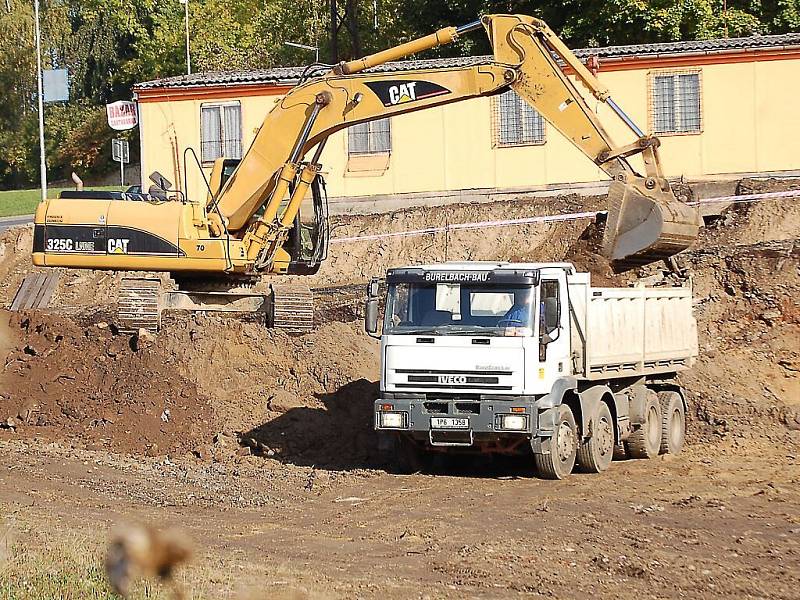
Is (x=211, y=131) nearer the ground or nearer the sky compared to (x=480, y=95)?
nearer the sky

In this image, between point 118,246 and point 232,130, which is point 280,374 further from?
point 232,130

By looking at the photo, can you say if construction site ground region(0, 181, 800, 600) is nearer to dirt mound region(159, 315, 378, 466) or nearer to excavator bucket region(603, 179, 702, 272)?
dirt mound region(159, 315, 378, 466)

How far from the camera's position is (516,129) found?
3189 centimetres

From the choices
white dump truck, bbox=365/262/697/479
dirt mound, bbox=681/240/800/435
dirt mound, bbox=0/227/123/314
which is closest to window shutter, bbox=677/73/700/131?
dirt mound, bbox=681/240/800/435

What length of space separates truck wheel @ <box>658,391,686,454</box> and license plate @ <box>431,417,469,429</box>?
15.4 ft

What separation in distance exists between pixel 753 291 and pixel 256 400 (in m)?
10.8

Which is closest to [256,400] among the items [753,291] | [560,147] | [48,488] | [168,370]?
[168,370]

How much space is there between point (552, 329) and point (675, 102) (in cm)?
1803

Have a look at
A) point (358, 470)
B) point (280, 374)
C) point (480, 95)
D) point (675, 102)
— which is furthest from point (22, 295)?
point (675, 102)

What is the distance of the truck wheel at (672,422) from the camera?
60.6 ft

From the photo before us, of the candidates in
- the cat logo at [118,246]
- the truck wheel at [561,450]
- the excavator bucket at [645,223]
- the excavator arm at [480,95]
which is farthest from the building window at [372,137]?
the truck wheel at [561,450]

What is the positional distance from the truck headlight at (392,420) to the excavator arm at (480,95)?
14.3 ft

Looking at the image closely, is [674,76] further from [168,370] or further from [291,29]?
[291,29]

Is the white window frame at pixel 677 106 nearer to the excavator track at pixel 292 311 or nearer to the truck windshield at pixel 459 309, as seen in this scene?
the excavator track at pixel 292 311
